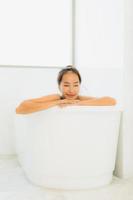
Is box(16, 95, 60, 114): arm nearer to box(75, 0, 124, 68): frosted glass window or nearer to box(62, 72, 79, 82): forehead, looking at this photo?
box(62, 72, 79, 82): forehead

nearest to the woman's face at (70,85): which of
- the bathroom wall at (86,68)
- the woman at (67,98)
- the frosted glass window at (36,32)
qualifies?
the woman at (67,98)

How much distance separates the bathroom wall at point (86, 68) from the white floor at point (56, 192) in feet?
1.48

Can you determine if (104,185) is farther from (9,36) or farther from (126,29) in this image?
(9,36)

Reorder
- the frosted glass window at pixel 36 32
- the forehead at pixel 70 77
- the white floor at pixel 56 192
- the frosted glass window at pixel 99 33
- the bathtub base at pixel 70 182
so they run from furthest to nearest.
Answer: the frosted glass window at pixel 36 32
the frosted glass window at pixel 99 33
the forehead at pixel 70 77
the bathtub base at pixel 70 182
the white floor at pixel 56 192

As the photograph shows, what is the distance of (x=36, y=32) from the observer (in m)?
2.31

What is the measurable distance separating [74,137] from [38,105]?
21 centimetres

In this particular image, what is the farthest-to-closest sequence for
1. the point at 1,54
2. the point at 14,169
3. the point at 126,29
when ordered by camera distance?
1. the point at 1,54
2. the point at 14,169
3. the point at 126,29

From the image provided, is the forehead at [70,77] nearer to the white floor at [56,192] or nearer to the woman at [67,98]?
the woman at [67,98]

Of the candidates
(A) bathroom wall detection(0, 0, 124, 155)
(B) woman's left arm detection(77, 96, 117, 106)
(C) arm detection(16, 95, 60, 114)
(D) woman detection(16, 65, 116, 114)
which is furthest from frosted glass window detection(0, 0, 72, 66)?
(B) woman's left arm detection(77, 96, 117, 106)

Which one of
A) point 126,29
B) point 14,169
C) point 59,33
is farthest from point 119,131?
point 59,33

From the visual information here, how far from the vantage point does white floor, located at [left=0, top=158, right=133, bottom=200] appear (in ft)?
4.16

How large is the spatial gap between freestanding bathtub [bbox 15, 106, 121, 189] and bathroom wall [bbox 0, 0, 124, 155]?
0.29 metres

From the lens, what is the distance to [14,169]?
Answer: 179 cm

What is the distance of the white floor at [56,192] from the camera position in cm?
127
